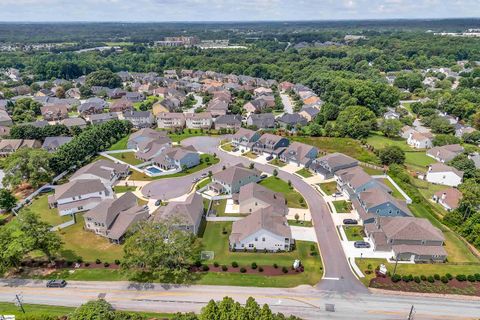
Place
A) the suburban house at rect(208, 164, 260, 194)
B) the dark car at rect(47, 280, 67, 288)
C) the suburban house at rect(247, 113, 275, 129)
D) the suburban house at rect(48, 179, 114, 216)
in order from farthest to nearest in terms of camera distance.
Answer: the suburban house at rect(247, 113, 275, 129), the suburban house at rect(208, 164, 260, 194), the suburban house at rect(48, 179, 114, 216), the dark car at rect(47, 280, 67, 288)

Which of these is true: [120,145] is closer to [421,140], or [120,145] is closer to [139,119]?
[139,119]

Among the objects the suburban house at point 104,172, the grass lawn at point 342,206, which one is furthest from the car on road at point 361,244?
the suburban house at point 104,172

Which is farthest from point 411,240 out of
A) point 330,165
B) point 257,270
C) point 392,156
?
point 392,156

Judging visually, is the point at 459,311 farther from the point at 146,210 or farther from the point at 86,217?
the point at 86,217

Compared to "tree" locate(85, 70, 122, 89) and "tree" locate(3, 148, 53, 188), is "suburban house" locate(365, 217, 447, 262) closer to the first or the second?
"tree" locate(3, 148, 53, 188)

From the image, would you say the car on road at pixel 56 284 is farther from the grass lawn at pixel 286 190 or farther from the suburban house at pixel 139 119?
the suburban house at pixel 139 119

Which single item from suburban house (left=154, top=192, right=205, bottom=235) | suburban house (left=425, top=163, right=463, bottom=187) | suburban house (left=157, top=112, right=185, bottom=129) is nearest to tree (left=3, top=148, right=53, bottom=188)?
suburban house (left=154, top=192, right=205, bottom=235)

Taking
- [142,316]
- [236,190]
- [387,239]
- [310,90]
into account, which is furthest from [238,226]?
[310,90]
